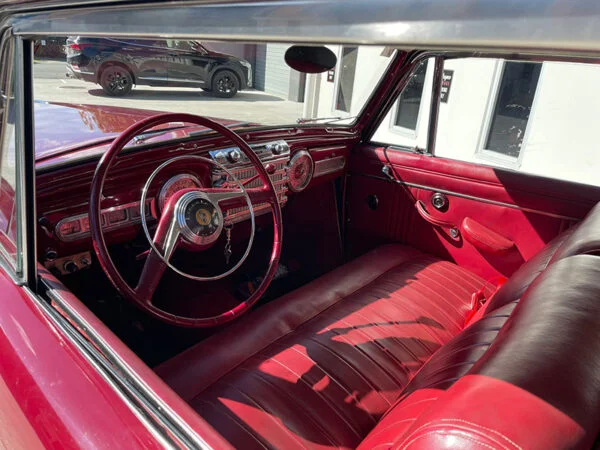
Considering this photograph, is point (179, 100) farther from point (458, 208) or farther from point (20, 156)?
point (458, 208)

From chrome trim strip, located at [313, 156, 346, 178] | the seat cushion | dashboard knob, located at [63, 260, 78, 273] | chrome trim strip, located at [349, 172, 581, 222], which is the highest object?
chrome trim strip, located at [313, 156, 346, 178]

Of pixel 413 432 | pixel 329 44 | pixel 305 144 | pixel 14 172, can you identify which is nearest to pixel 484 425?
pixel 413 432

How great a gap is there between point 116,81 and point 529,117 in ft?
14.0

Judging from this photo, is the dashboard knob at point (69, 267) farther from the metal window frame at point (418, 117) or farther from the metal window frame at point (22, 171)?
the metal window frame at point (418, 117)

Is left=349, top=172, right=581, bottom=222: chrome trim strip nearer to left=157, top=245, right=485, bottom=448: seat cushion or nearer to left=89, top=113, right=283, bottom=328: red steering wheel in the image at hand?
left=157, top=245, right=485, bottom=448: seat cushion

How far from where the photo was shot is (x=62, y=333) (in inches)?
41.4

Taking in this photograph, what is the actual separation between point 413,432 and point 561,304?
48 centimetres

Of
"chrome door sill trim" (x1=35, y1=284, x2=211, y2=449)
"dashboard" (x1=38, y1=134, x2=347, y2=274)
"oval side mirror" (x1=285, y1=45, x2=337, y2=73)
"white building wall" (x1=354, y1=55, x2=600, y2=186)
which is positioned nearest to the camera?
"chrome door sill trim" (x1=35, y1=284, x2=211, y2=449)

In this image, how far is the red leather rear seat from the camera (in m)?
0.78

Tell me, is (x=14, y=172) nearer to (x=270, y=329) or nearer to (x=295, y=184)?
(x=270, y=329)

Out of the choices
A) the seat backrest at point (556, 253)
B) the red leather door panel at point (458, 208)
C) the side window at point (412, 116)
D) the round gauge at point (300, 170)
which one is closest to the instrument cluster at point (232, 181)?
the round gauge at point (300, 170)

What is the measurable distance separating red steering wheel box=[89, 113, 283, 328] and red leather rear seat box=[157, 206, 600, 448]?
199 mm

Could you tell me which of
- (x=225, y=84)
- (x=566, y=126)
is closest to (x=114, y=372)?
(x=225, y=84)

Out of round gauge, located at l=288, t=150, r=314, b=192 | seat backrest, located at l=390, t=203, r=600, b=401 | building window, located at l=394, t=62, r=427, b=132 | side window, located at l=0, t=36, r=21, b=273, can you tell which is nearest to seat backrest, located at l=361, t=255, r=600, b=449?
seat backrest, located at l=390, t=203, r=600, b=401
